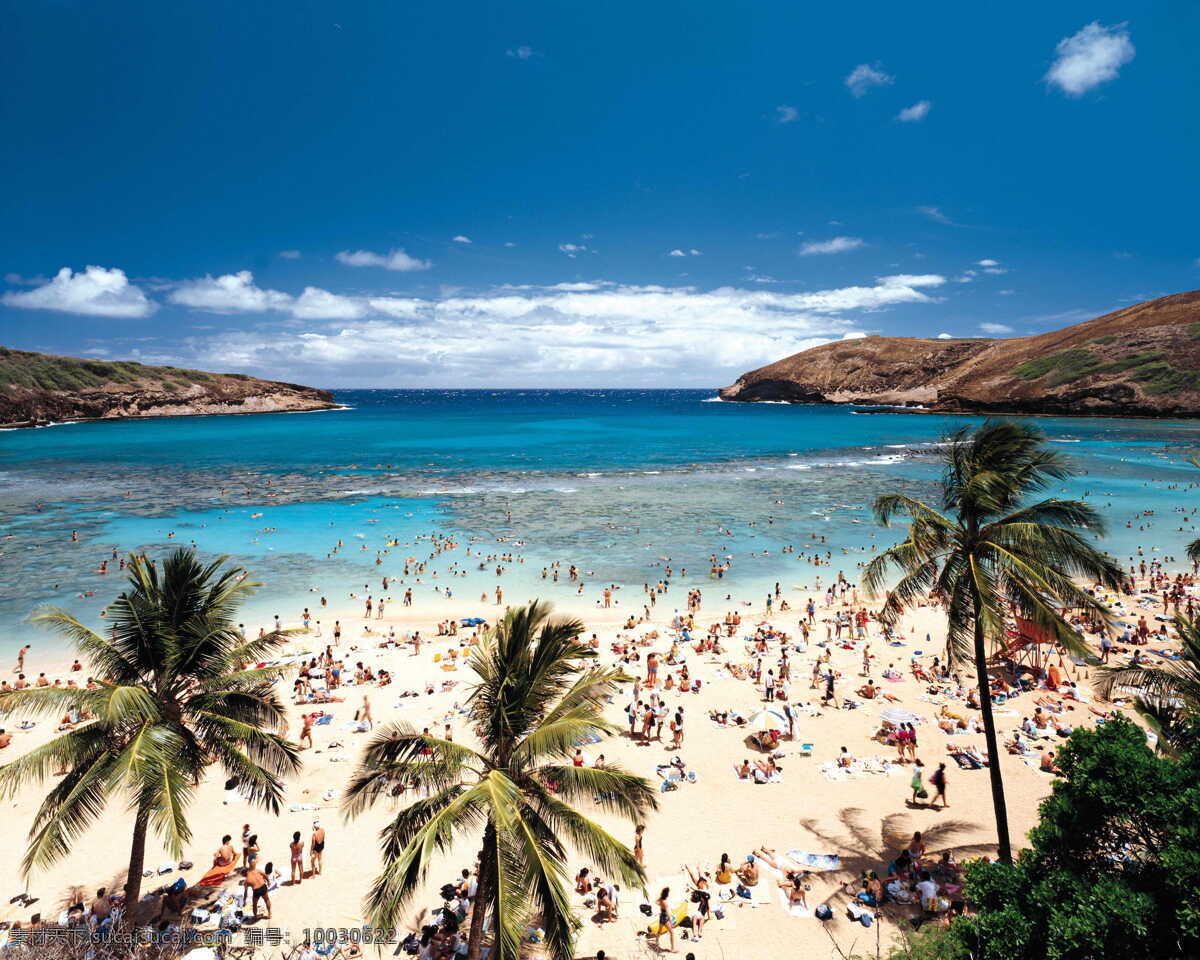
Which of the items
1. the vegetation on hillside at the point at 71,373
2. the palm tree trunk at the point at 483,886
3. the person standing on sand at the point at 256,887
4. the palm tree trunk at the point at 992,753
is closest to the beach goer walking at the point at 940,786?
the palm tree trunk at the point at 992,753

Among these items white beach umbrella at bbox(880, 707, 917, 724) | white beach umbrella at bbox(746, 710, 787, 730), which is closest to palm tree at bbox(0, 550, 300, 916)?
white beach umbrella at bbox(746, 710, 787, 730)

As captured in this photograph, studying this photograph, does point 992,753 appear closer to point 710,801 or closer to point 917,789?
point 917,789

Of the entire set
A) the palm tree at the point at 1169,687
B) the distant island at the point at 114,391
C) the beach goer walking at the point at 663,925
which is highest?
the distant island at the point at 114,391

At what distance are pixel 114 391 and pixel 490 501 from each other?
466ft

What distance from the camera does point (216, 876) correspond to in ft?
38.7

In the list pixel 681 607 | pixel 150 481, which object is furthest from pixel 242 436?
pixel 681 607

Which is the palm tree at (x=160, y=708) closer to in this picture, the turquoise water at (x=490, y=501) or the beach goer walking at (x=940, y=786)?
the turquoise water at (x=490, y=501)

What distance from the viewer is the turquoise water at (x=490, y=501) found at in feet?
113

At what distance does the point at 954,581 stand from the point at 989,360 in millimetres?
172005

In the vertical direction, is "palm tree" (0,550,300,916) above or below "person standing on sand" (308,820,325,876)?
above

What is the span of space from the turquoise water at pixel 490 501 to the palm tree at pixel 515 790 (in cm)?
838

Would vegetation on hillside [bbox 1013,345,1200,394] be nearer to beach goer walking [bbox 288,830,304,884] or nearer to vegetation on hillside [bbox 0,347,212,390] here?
beach goer walking [bbox 288,830,304,884]

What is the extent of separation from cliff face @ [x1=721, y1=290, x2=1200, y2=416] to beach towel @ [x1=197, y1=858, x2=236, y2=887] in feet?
483

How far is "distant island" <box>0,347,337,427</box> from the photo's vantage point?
12875 centimetres
